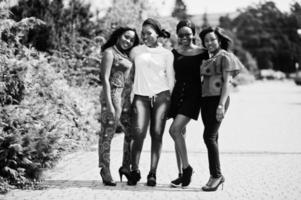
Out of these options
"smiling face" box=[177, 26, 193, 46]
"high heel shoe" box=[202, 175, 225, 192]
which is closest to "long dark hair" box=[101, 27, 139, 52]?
"smiling face" box=[177, 26, 193, 46]

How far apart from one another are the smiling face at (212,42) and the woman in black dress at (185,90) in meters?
0.10

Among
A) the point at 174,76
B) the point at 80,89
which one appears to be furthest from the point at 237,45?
the point at 174,76

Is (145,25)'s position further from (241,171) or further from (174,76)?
(241,171)

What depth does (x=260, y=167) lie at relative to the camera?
291 inches

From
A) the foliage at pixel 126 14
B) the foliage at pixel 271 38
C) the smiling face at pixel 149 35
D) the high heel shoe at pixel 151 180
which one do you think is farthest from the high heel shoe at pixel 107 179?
the foliage at pixel 271 38

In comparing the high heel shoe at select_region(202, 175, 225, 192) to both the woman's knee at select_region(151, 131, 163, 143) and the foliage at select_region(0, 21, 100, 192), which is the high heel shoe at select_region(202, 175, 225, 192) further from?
the foliage at select_region(0, 21, 100, 192)

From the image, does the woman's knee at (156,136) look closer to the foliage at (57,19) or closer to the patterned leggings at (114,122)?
the patterned leggings at (114,122)

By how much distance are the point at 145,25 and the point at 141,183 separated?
80.1 inches

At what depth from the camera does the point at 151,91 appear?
5.95 meters

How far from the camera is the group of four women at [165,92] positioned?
582cm

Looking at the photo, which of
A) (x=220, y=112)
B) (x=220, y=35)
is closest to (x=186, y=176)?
(x=220, y=112)

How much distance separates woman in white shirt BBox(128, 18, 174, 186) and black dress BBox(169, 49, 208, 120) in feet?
0.31

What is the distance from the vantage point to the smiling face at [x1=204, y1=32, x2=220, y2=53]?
593cm

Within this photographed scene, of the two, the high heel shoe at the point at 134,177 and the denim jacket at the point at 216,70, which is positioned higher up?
the denim jacket at the point at 216,70
